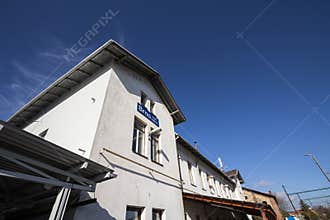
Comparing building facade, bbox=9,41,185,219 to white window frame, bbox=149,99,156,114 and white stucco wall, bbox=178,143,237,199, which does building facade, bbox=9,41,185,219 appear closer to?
white window frame, bbox=149,99,156,114

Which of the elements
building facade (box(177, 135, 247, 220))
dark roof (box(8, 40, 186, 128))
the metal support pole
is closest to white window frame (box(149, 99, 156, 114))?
dark roof (box(8, 40, 186, 128))

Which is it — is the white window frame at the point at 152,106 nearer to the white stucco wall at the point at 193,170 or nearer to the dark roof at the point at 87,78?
the dark roof at the point at 87,78

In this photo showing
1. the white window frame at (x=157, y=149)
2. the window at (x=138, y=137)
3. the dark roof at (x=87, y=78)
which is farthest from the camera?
the white window frame at (x=157, y=149)

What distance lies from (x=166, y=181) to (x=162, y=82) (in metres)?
5.52

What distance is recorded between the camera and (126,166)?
18.5 ft

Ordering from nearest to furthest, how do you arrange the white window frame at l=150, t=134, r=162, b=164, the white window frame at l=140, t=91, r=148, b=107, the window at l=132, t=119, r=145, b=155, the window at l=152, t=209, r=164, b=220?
1. the window at l=152, t=209, r=164, b=220
2. the window at l=132, t=119, r=145, b=155
3. the white window frame at l=150, t=134, r=162, b=164
4. the white window frame at l=140, t=91, r=148, b=107

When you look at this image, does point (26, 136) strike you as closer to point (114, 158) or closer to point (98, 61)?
point (114, 158)

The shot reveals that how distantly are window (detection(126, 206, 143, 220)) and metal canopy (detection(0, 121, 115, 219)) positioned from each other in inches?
78.0

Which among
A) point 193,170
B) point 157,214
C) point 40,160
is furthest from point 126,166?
point 193,170

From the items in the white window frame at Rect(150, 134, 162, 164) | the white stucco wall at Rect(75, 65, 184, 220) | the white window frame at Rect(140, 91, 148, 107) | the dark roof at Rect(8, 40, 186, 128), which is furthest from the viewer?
the white window frame at Rect(140, 91, 148, 107)

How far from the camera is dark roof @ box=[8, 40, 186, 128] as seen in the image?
740 centimetres

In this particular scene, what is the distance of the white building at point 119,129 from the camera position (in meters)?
5.05

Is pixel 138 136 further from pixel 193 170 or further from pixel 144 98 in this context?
pixel 193 170

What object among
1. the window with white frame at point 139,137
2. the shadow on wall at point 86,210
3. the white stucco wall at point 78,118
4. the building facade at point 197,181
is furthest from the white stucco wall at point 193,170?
the white stucco wall at point 78,118
